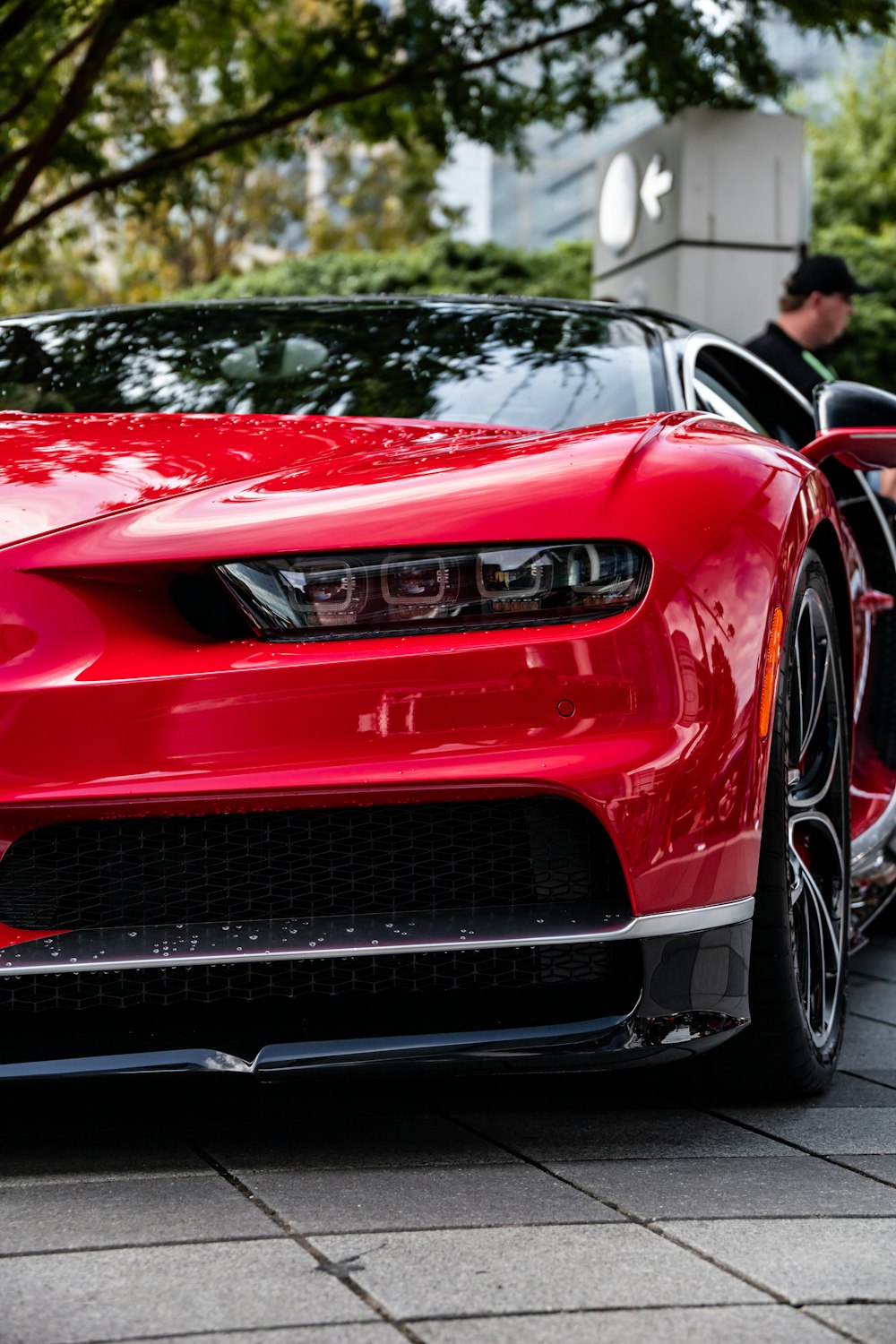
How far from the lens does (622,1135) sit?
2434 millimetres

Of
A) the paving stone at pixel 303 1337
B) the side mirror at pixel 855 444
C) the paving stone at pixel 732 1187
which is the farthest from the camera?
the side mirror at pixel 855 444

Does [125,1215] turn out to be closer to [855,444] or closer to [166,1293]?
[166,1293]

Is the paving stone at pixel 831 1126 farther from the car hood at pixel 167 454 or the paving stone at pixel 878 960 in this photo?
the paving stone at pixel 878 960

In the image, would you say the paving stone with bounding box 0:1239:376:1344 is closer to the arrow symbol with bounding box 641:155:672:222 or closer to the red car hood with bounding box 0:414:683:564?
the red car hood with bounding box 0:414:683:564

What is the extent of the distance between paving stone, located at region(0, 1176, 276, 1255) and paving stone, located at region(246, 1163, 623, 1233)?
59 mm

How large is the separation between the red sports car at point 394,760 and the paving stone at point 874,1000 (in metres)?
1.15

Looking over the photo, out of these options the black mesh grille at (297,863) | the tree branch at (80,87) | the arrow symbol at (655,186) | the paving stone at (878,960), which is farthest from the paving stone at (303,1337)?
the arrow symbol at (655,186)

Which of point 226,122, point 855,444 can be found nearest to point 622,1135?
point 855,444

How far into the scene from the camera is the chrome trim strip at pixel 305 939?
217 centimetres

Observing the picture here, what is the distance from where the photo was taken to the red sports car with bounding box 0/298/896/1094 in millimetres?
2158

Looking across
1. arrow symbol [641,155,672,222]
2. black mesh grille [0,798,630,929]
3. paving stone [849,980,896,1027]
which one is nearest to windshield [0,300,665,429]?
black mesh grille [0,798,630,929]

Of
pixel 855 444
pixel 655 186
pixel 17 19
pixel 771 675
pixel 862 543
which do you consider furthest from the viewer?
pixel 655 186

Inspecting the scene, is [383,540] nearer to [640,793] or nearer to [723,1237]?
[640,793]

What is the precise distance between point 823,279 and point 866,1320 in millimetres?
5136
